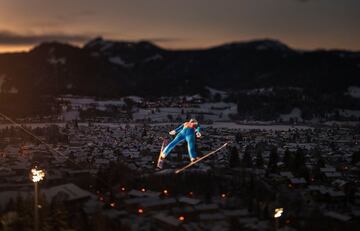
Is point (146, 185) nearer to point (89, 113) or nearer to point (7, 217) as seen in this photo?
point (7, 217)

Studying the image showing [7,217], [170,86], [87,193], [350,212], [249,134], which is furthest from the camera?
[170,86]

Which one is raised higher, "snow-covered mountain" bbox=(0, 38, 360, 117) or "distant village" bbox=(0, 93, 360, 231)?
"snow-covered mountain" bbox=(0, 38, 360, 117)

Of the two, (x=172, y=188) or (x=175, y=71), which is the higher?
(x=175, y=71)

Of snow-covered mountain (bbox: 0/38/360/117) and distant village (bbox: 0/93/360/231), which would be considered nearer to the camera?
distant village (bbox: 0/93/360/231)

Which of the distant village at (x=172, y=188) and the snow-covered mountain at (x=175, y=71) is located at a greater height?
the snow-covered mountain at (x=175, y=71)

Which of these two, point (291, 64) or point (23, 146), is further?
point (291, 64)

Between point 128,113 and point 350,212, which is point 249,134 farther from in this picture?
point 350,212

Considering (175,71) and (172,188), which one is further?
(175,71)

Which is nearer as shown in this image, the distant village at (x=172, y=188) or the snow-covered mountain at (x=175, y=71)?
the distant village at (x=172, y=188)

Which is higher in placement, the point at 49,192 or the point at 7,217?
the point at 7,217

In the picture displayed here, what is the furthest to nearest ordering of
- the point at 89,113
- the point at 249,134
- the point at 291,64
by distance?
1. the point at 291,64
2. the point at 89,113
3. the point at 249,134

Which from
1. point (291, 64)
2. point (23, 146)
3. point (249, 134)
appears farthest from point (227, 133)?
point (291, 64)
